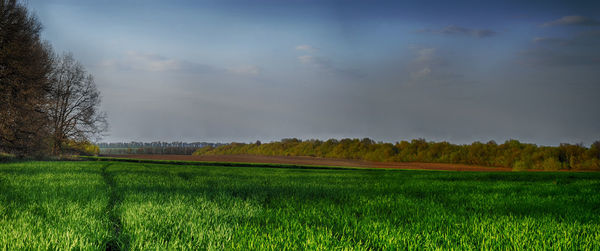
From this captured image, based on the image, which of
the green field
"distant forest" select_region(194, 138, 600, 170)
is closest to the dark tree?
the green field

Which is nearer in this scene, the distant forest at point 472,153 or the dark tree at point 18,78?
the dark tree at point 18,78

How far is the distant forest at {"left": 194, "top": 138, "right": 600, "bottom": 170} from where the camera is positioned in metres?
40.8

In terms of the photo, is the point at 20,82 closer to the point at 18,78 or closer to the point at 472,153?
the point at 18,78

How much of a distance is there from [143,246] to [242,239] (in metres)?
0.86

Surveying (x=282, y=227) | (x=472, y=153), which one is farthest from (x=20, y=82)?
(x=472, y=153)

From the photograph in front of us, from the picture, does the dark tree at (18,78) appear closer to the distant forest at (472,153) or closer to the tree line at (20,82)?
the tree line at (20,82)

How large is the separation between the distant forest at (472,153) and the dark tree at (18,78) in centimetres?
4716

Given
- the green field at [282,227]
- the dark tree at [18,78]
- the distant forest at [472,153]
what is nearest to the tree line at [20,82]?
the dark tree at [18,78]

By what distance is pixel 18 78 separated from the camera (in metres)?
21.1

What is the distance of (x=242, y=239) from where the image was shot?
316 cm

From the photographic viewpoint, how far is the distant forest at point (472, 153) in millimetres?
40844

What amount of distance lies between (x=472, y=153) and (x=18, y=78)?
49.7 meters

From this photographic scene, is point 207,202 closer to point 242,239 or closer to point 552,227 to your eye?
point 242,239

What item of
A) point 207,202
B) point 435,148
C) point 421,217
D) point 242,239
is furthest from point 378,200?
point 435,148
